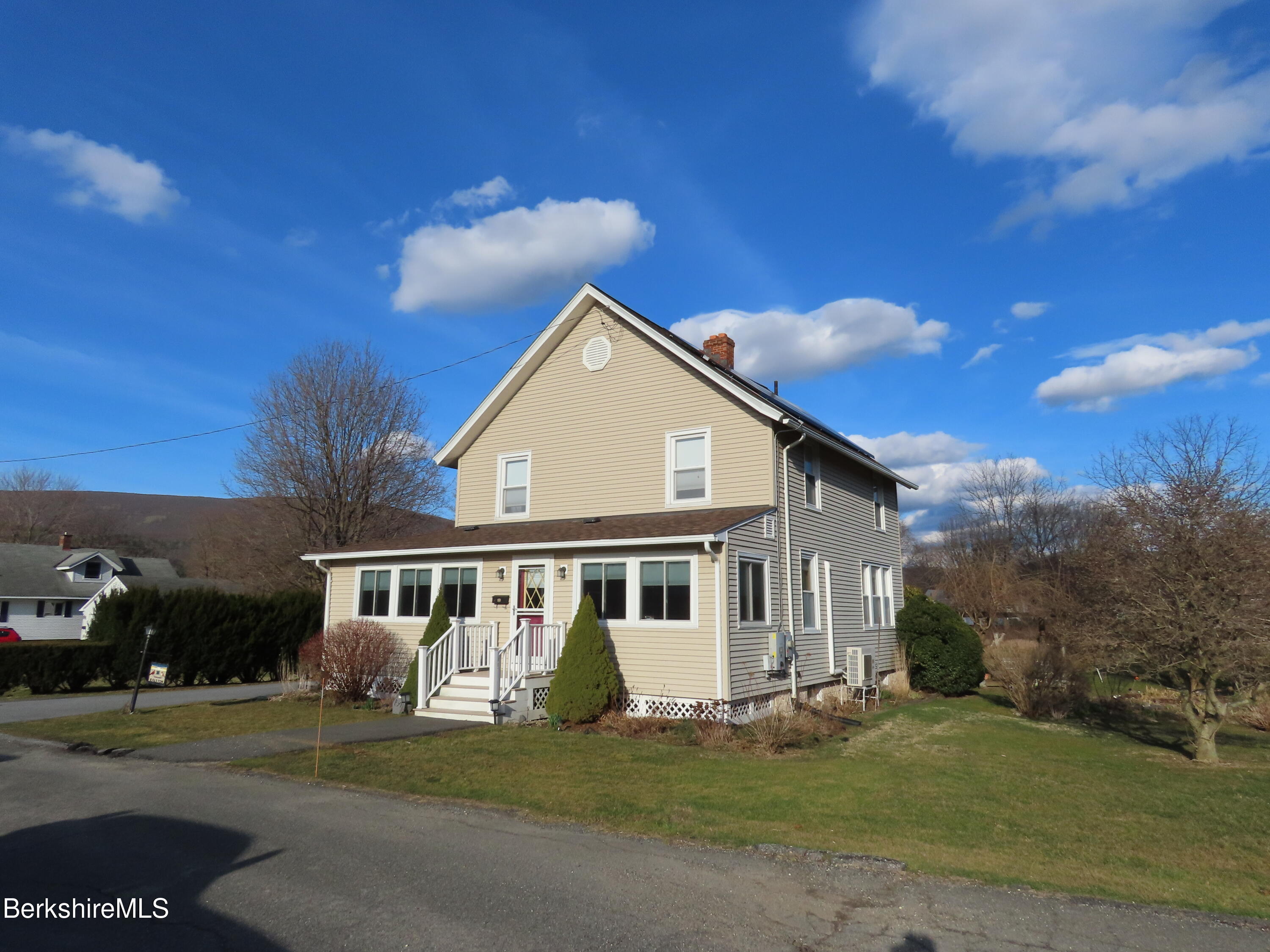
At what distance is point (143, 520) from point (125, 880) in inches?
4923

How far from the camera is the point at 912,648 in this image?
21328mm

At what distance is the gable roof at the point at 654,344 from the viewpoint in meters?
15.7

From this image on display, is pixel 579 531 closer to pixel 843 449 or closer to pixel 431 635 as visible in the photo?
pixel 431 635

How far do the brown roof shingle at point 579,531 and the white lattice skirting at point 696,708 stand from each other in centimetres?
304

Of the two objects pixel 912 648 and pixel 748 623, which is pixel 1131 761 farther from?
pixel 912 648

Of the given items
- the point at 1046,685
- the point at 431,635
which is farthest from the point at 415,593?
the point at 1046,685

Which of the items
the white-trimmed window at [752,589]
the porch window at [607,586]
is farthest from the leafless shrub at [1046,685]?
the porch window at [607,586]

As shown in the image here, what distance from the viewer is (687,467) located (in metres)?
16.4

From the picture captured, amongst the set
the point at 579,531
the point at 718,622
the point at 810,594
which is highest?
the point at 579,531

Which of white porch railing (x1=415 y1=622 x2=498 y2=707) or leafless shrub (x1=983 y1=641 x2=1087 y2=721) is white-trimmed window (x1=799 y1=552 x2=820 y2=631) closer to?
leafless shrub (x1=983 y1=641 x2=1087 y2=721)

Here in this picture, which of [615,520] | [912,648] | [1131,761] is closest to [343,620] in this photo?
[615,520]

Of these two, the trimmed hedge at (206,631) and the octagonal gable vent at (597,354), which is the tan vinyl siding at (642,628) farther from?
the trimmed hedge at (206,631)

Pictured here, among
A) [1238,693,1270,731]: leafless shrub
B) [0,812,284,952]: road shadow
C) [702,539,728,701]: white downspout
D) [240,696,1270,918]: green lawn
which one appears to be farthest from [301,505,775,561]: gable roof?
[1238,693,1270,731]: leafless shrub

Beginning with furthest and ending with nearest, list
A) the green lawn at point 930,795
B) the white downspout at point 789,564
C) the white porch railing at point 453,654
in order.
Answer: the white downspout at point 789,564
the white porch railing at point 453,654
the green lawn at point 930,795
